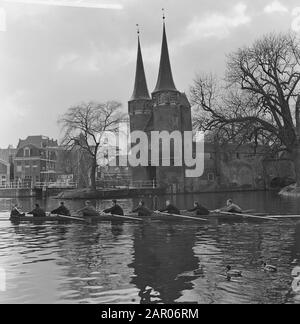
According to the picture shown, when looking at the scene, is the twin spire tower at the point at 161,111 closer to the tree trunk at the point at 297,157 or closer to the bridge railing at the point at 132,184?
the bridge railing at the point at 132,184

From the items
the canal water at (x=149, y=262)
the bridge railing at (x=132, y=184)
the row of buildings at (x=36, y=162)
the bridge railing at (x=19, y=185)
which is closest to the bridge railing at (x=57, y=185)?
the bridge railing at (x=19, y=185)

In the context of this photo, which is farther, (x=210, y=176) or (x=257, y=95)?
(x=210, y=176)

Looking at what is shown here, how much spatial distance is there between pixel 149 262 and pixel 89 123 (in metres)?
33.0

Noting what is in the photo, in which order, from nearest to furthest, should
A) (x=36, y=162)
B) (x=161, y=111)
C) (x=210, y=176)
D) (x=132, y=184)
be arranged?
(x=132, y=184), (x=161, y=111), (x=36, y=162), (x=210, y=176)

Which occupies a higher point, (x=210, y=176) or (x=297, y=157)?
(x=297, y=157)

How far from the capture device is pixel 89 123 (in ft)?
137

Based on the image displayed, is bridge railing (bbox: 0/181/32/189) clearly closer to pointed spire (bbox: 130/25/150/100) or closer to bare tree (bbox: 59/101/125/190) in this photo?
bare tree (bbox: 59/101/125/190)

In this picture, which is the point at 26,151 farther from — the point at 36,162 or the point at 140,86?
the point at 140,86

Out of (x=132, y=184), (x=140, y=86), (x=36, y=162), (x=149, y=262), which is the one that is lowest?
(x=149, y=262)

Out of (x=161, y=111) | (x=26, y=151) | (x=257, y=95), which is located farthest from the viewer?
(x=26, y=151)

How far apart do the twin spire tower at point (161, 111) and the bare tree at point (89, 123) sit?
11.3 metres

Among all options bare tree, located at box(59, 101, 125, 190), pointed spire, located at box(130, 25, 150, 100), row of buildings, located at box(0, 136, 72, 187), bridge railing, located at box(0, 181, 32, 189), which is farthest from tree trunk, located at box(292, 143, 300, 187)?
row of buildings, located at box(0, 136, 72, 187)

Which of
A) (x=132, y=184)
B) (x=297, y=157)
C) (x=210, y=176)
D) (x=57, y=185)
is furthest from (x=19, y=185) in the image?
(x=297, y=157)

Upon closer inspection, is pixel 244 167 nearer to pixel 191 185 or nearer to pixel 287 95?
pixel 191 185
